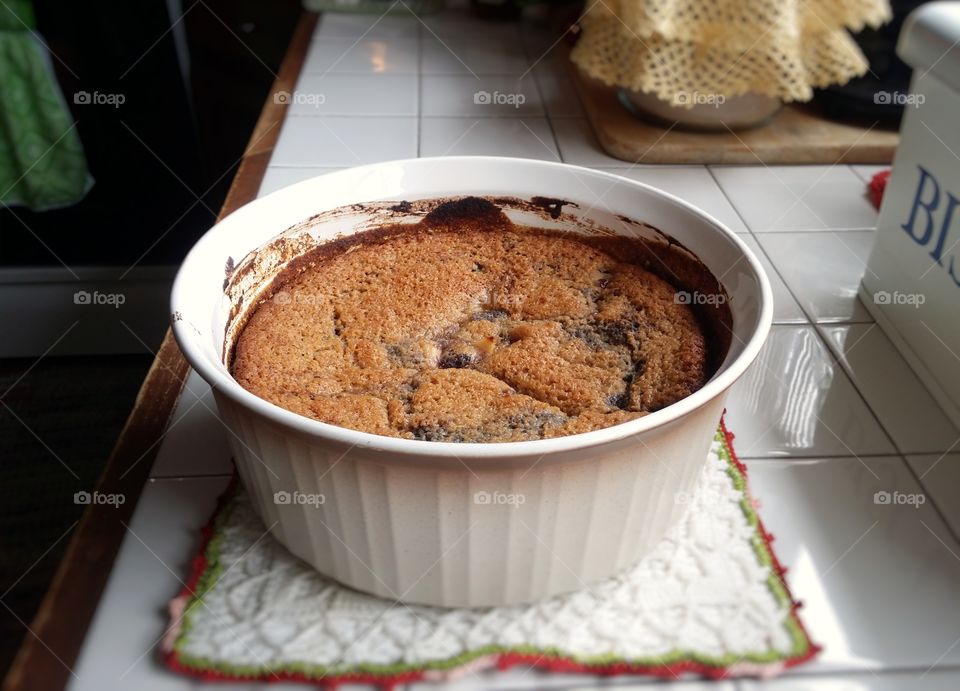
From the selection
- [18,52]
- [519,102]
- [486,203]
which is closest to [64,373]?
[18,52]

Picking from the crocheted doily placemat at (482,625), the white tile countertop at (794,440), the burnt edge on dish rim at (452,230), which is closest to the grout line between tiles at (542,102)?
the white tile countertop at (794,440)

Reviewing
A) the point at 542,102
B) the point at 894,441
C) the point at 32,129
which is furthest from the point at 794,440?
the point at 32,129

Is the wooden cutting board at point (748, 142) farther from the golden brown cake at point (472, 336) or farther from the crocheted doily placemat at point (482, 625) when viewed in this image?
the crocheted doily placemat at point (482, 625)

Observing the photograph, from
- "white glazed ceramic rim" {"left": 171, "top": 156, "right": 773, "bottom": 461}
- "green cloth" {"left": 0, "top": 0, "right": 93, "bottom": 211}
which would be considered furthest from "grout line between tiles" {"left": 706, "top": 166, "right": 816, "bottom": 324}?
"green cloth" {"left": 0, "top": 0, "right": 93, "bottom": 211}

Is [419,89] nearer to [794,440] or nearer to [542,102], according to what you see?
[542,102]

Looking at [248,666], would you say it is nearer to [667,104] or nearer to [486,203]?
[486,203]
